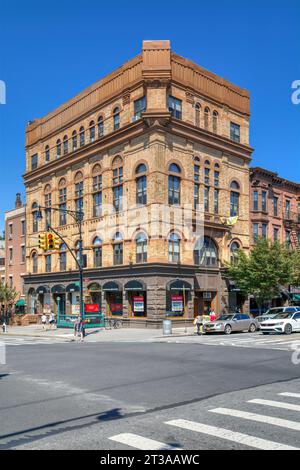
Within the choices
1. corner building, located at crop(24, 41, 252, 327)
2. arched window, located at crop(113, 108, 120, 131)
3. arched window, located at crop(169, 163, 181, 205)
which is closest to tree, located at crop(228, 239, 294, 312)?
corner building, located at crop(24, 41, 252, 327)

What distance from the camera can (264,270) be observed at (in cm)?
3744

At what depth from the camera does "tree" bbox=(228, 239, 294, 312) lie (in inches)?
1479

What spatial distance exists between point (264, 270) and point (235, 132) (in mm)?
14645

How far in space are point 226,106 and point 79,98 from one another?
1457 centimetres

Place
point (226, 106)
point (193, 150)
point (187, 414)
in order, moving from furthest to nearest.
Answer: point (226, 106), point (193, 150), point (187, 414)

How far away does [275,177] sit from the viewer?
49062 millimetres

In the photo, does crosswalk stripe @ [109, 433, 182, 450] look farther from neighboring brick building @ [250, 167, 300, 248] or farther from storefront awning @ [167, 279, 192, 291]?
neighboring brick building @ [250, 167, 300, 248]

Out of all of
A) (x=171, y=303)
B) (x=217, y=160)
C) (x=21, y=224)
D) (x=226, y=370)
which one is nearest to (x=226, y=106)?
(x=217, y=160)

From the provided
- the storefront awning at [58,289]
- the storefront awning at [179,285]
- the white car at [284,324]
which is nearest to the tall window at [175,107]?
the storefront awning at [179,285]

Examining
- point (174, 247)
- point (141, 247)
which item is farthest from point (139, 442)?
point (141, 247)

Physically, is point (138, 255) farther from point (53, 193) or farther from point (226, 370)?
point (226, 370)

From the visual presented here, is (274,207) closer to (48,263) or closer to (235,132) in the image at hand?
(235,132)

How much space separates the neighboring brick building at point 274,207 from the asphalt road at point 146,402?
30877 millimetres

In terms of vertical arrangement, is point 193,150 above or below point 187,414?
above
